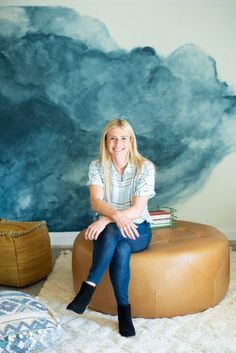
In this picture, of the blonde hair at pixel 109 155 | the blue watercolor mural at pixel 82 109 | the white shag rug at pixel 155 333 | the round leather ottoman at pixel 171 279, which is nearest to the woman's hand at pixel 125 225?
the round leather ottoman at pixel 171 279

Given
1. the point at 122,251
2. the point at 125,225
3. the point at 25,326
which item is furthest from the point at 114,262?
the point at 25,326

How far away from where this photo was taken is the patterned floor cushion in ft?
6.38

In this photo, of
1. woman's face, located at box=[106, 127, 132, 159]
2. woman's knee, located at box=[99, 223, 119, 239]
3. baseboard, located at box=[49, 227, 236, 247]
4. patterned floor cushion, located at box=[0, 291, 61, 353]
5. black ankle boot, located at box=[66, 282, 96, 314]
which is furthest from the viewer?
baseboard, located at box=[49, 227, 236, 247]

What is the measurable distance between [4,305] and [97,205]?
74 cm

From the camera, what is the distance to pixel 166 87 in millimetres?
3783

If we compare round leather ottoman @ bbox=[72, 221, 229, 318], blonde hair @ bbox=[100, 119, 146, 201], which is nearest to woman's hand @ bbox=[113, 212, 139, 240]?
round leather ottoman @ bbox=[72, 221, 229, 318]

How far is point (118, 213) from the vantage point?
2316mm

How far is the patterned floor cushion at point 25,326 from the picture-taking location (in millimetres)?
1945

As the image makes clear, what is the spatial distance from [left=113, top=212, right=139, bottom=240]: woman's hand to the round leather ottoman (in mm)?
142

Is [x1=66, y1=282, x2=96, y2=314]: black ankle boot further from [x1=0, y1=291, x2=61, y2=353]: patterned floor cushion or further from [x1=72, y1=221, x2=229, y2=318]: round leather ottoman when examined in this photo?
[x1=72, y1=221, x2=229, y2=318]: round leather ottoman

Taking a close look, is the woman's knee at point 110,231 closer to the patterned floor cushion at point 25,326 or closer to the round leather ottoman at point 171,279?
the round leather ottoman at point 171,279

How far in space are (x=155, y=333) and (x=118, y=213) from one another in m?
0.66

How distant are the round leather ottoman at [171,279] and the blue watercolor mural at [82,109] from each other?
1429 mm

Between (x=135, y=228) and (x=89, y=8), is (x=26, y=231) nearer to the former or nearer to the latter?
(x=135, y=228)
